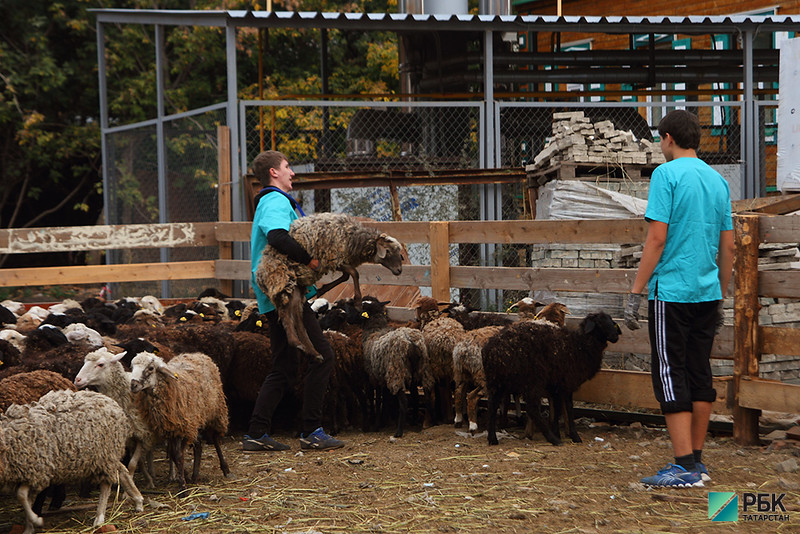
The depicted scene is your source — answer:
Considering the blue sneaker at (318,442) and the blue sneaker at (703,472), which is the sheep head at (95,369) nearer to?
the blue sneaker at (318,442)

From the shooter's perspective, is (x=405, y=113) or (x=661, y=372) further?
(x=405, y=113)

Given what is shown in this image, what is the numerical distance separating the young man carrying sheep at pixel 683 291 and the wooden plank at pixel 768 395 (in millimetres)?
1221

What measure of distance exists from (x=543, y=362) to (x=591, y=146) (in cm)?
607

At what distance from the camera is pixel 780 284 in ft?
21.3

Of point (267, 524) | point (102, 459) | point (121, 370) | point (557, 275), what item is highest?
point (557, 275)

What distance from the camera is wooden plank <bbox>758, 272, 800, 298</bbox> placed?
20.9ft

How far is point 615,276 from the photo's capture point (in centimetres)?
739

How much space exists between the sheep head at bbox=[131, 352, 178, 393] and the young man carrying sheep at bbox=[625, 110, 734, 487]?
3.12m

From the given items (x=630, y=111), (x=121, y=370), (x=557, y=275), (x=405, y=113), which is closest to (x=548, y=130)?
(x=630, y=111)

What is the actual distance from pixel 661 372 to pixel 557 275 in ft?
8.26

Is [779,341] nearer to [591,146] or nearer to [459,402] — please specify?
[459,402]

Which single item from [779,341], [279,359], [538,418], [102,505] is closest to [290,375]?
[279,359]

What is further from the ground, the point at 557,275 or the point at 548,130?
the point at 548,130

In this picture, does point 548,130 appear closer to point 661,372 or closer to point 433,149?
point 433,149
